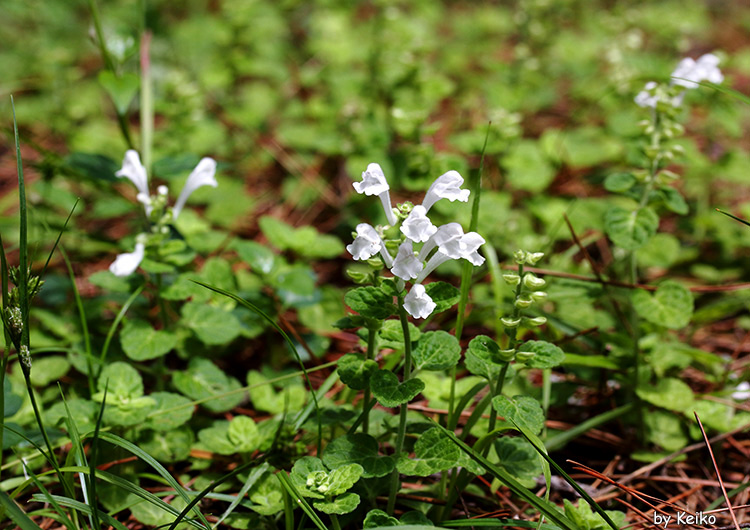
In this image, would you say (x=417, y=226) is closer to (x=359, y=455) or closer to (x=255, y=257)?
(x=359, y=455)

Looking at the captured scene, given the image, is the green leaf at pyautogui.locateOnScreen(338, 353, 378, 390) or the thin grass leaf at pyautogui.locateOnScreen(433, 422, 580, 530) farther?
the green leaf at pyautogui.locateOnScreen(338, 353, 378, 390)

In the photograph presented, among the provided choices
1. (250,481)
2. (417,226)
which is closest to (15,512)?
(250,481)

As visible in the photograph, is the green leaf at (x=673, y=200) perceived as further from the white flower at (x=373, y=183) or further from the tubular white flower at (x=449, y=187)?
the white flower at (x=373, y=183)

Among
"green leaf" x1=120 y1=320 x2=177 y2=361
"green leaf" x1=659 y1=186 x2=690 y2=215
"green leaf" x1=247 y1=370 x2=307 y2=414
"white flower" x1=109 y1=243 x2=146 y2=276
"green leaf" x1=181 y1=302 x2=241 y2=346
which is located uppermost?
"white flower" x1=109 y1=243 x2=146 y2=276

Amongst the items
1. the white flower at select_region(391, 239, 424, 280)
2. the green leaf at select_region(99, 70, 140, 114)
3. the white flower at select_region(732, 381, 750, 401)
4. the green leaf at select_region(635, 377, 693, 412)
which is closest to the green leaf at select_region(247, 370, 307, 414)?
the white flower at select_region(391, 239, 424, 280)

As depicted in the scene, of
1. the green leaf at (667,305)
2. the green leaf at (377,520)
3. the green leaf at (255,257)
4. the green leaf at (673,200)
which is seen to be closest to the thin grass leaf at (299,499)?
the green leaf at (377,520)

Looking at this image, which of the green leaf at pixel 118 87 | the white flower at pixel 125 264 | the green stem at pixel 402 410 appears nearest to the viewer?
the green stem at pixel 402 410

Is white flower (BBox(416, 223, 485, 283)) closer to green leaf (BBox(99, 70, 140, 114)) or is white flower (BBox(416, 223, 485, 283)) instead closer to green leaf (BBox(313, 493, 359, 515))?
green leaf (BBox(313, 493, 359, 515))
